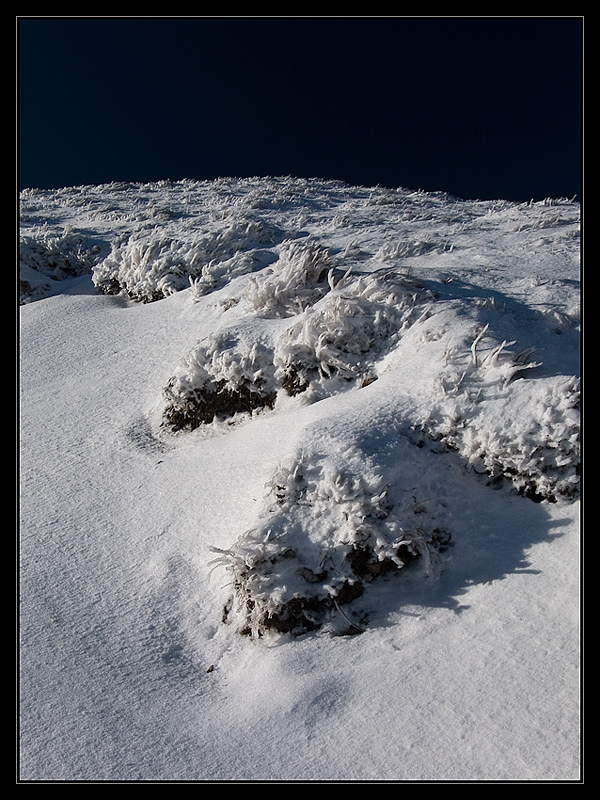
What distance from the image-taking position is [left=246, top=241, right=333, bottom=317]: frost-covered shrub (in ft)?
17.6

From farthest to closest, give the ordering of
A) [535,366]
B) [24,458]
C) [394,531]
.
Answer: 1. [24,458]
2. [535,366]
3. [394,531]

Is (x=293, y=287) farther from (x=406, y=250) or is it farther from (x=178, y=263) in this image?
(x=178, y=263)

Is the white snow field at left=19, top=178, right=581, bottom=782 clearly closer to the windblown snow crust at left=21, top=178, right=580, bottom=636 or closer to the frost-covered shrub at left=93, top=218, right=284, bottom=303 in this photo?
the windblown snow crust at left=21, top=178, right=580, bottom=636

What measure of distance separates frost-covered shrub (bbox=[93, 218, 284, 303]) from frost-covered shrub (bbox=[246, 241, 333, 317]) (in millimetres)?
1867

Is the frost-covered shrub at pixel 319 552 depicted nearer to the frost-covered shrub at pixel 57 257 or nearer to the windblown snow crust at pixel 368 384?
the windblown snow crust at pixel 368 384

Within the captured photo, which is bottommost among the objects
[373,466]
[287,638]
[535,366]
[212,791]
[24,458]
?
[212,791]

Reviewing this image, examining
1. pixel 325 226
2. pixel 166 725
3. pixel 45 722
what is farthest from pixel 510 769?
pixel 325 226

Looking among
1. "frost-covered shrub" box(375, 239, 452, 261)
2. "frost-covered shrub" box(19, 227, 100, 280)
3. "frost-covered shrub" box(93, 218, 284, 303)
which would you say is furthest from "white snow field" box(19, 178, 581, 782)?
"frost-covered shrub" box(19, 227, 100, 280)

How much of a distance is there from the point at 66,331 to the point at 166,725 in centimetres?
644

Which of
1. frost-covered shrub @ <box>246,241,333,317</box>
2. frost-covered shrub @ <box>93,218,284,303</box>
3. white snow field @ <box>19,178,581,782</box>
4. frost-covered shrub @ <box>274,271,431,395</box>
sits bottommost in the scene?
white snow field @ <box>19,178,581,782</box>

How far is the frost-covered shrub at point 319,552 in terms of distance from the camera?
8.74 feet

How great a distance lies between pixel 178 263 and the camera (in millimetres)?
8352

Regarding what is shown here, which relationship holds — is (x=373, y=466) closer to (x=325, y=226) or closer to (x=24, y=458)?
(x=24, y=458)

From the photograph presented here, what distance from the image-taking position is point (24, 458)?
450cm
